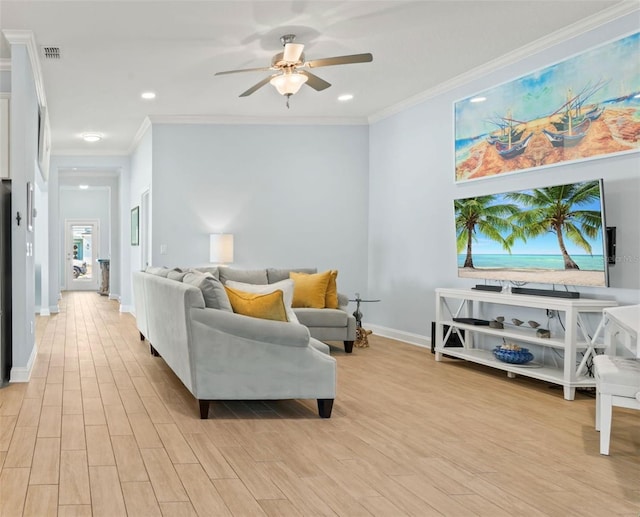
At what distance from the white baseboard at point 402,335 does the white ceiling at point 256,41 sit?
2.69m

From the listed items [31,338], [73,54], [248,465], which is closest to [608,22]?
[248,465]

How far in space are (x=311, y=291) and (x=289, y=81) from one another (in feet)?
7.82

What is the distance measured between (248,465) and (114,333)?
16.3 feet

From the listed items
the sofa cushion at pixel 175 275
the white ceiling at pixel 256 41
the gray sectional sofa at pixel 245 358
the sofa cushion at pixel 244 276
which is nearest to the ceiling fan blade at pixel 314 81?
the white ceiling at pixel 256 41

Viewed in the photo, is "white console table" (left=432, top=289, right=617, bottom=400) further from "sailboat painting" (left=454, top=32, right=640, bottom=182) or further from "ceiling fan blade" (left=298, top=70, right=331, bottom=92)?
"ceiling fan blade" (left=298, top=70, right=331, bottom=92)

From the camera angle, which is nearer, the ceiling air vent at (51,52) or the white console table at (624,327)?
the white console table at (624,327)

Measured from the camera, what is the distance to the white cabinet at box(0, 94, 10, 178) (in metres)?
4.68

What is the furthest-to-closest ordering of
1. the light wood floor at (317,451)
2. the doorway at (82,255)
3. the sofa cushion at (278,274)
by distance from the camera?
the doorway at (82,255), the sofa cushion at (278,274), the light wood floor at (317,451)

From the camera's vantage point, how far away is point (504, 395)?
421cm

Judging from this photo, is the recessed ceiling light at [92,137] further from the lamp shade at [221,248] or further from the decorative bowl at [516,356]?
the decorative bowl at [516,356]

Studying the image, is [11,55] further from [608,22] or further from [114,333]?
[608,22]

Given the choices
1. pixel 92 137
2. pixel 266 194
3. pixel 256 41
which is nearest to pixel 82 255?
pixel 92 137

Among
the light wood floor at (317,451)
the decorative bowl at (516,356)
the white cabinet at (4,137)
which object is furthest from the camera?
the white cabinet at (4,137)

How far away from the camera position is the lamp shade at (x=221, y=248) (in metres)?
7.04
